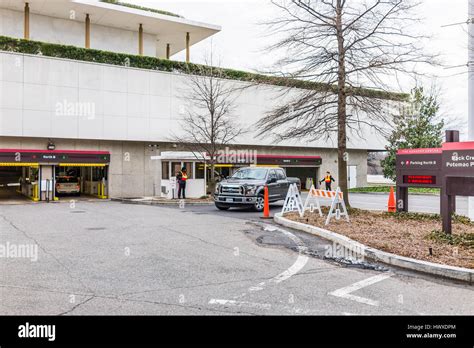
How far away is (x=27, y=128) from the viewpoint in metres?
24.8

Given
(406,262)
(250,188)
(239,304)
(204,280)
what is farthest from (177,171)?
(239,304)

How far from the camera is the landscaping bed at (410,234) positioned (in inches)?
325

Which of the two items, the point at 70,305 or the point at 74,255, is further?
the point at 74,255

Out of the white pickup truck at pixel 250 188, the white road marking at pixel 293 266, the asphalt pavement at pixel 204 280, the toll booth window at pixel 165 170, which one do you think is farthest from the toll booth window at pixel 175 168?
the white road marking at pixel 293 266

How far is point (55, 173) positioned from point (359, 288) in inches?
1011

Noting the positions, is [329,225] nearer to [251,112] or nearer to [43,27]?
[251,112]

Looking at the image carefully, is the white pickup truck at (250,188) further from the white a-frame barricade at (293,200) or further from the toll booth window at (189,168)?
the toll booth window at (189,168)

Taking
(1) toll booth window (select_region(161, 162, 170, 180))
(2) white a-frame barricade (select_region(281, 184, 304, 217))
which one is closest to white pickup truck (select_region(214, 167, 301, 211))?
(2) white a-frame barricade (select_region(281, 184, 304, 217))

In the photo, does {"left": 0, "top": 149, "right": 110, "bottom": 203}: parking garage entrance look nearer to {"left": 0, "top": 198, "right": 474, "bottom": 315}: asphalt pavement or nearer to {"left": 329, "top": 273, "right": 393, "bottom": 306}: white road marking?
{"left": 0, "top": 198, "right": 474, "bottom": 315}: asphalt pavement

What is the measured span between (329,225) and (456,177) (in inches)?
145

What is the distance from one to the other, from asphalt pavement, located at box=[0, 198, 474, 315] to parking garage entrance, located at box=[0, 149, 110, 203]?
15.1 meters

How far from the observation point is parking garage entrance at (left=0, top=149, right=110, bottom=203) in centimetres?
2500

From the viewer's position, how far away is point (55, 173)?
92.4ft
